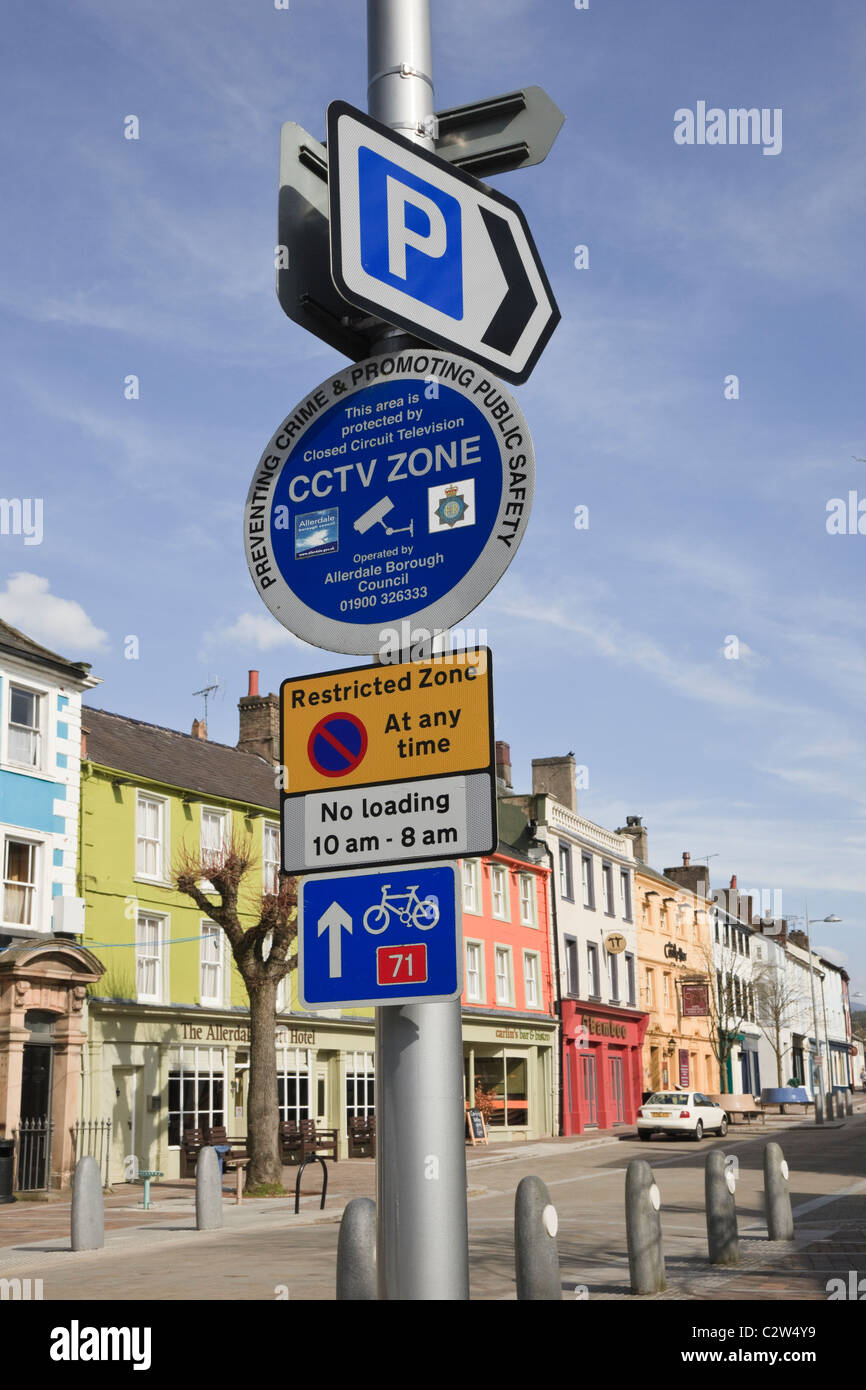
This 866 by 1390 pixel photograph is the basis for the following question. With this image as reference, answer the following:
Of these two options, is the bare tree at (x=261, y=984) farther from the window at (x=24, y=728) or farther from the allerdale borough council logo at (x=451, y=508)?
the allerdale borough council logo at (x=451, y=508)

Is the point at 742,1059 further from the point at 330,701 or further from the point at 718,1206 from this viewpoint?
the point at 330,701

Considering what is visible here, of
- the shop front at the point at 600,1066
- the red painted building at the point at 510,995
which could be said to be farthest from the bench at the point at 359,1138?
the shop front at the point at 600,1066

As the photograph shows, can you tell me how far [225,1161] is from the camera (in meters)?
24.0

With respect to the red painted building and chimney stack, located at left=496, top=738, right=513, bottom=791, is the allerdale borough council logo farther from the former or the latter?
chimney stack, located at left=496, top=738, right=513, bottom=791

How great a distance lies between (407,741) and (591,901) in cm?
4972

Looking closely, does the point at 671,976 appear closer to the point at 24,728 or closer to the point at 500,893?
the point at 500,893

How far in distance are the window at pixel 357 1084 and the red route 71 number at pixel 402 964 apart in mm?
35687

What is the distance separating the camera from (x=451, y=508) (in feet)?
10.4

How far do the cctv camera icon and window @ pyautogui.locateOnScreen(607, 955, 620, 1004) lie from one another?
168ft

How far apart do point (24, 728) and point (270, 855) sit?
947 cm

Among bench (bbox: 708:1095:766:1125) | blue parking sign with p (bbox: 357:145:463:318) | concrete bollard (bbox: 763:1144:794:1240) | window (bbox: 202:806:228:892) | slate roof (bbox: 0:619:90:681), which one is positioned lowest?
bench (bbox: 708:1095:766:1125)

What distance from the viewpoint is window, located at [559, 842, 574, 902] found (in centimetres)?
4916

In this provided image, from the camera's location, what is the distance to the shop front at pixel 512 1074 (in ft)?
140

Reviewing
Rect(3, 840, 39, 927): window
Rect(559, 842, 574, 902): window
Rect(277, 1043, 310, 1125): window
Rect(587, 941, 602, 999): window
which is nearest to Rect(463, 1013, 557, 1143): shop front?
Rect(587, 941, 602, 999): window
